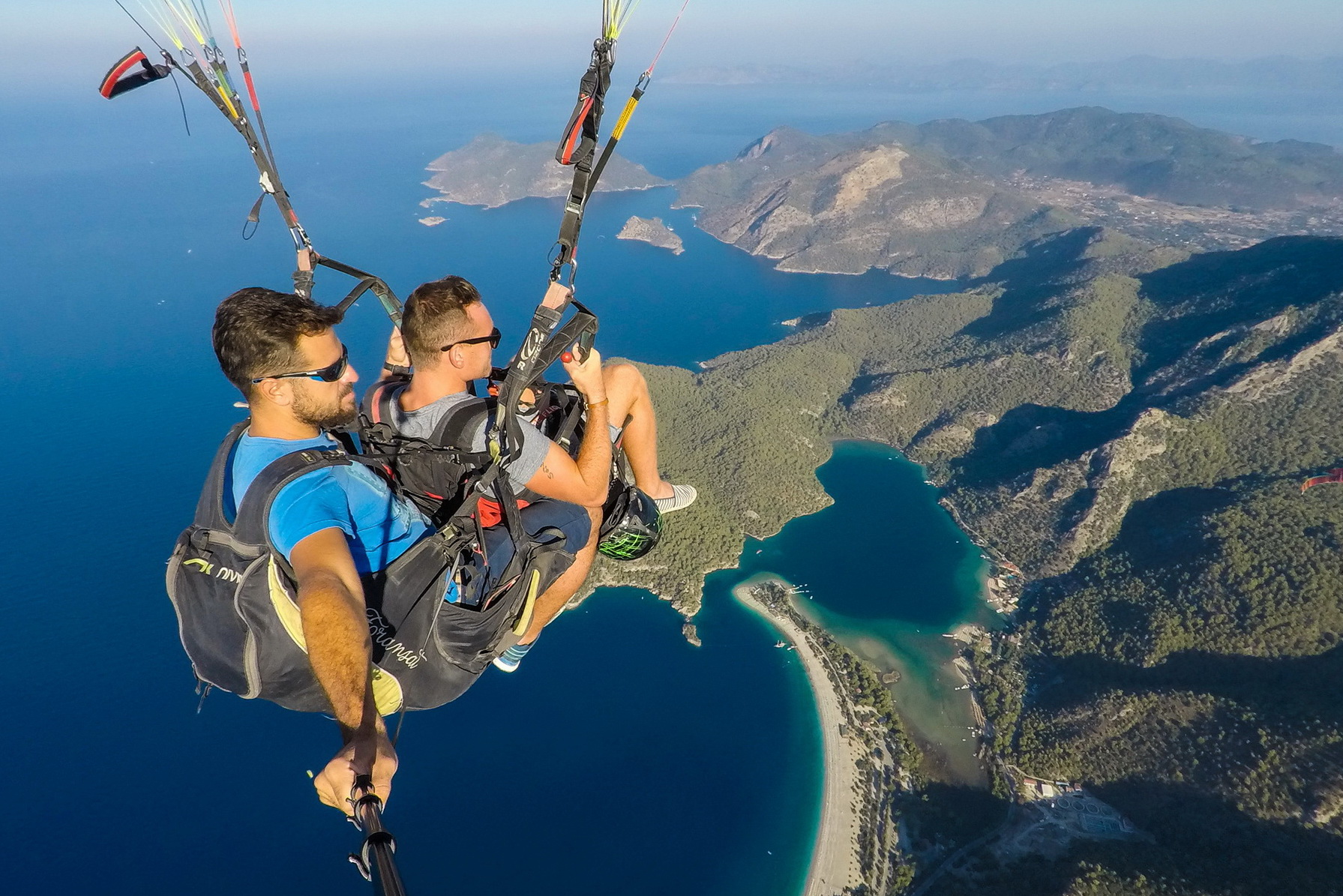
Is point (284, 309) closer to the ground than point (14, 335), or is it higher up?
higher up

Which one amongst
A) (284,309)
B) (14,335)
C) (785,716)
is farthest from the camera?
(14,335)

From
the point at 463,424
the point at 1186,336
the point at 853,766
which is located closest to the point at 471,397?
the point at 463,424

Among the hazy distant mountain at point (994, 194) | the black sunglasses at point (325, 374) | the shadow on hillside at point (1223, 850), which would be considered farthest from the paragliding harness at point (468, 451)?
the hazy distant mountain at point (994, 194)

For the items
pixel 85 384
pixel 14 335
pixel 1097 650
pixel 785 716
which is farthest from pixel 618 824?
pixel 14 335

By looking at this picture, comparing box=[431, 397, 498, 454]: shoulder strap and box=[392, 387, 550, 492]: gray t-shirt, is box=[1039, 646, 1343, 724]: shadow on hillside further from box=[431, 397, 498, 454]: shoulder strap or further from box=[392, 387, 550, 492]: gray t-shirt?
box=[431, 397, 498, 454]: shoulder strap

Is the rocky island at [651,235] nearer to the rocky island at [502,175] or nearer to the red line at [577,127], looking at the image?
the rocky island at [502,175]

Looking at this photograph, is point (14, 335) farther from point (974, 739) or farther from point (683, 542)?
point (974, 739)
